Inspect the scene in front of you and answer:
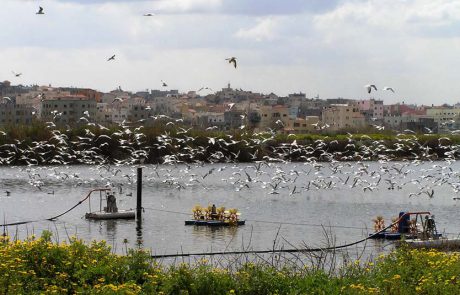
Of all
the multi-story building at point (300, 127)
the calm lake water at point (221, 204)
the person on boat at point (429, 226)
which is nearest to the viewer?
the person on boat at point (429, 226)

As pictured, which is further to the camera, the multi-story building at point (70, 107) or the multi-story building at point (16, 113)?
the multi-story building at point (70, 107)

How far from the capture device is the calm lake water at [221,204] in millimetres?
43844

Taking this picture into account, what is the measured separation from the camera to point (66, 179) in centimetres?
8025

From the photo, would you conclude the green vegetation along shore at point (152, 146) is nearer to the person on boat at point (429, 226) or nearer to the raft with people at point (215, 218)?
the raft with people at point (215, 218)

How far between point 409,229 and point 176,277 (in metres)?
24.0

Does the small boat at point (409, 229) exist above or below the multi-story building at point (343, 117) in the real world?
below

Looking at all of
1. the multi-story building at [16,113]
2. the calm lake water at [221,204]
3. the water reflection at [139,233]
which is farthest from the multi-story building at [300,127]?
the water reflection at [139,233]

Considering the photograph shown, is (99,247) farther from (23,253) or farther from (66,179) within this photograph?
(66,179)

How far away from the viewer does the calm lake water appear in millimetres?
43844

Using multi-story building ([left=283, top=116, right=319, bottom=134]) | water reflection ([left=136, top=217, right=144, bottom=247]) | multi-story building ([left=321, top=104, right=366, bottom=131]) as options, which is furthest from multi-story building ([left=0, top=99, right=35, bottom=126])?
water reflection ([left=136, top=217, right=144, bottom=247])

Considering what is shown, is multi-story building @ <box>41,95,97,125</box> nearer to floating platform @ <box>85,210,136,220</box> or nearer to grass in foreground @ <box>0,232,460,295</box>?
floating platform @ <box>85,210,136,220</box>

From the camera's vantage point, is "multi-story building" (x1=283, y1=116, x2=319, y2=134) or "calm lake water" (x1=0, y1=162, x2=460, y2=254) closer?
"calm lake water" (x1=0, y1=162, x2=460, y2=254)

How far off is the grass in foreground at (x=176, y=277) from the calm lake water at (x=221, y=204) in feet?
38.0

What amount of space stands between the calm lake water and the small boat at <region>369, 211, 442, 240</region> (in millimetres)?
965
